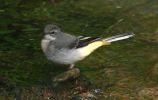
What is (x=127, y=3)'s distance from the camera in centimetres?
1546

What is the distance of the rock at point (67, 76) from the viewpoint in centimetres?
1069

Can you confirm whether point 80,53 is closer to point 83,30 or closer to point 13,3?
point 83,30

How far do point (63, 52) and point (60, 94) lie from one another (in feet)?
2.90

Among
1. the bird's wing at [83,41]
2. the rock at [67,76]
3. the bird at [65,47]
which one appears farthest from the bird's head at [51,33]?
the rock at [67,76]

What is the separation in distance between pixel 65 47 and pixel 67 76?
65cm

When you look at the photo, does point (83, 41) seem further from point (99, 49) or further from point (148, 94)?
point (148, 94)

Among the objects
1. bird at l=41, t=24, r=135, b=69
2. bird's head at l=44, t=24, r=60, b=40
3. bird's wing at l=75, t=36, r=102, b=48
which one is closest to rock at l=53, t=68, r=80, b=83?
bird at l=41, t=24, r=135, b=69

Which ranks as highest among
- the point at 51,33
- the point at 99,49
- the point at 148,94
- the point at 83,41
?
the point at 51,33

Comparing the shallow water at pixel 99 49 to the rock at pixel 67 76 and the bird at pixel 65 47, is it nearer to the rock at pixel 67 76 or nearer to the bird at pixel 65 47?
the rock at pixel 67 76

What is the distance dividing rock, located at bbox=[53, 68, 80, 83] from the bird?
0.28 meters

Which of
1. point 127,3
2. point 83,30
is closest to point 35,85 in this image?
point 83,30

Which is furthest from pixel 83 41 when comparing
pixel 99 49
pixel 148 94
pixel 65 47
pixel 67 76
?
pixel 148 94

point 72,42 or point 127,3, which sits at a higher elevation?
point 72,42

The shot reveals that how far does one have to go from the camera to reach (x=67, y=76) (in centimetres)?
1073
